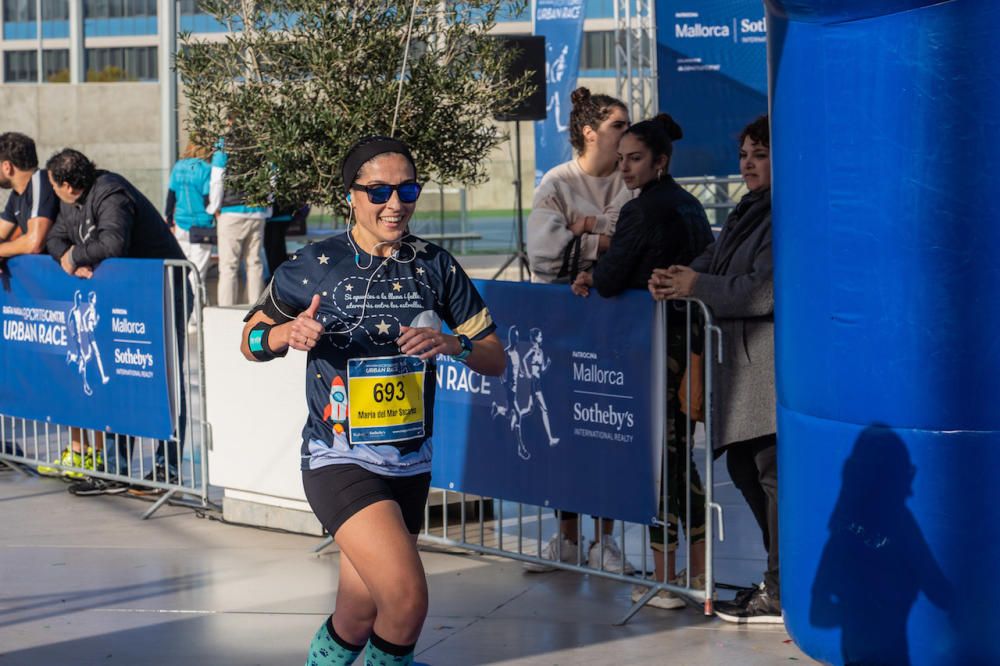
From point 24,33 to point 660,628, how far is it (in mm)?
73254

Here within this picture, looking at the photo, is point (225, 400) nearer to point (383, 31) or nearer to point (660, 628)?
point (383, 31)

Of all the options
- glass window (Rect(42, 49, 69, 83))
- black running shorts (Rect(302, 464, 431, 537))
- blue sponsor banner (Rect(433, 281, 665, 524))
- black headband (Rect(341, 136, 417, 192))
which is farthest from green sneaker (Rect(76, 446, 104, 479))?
glass window (Rect(42, 49, 69, 83))

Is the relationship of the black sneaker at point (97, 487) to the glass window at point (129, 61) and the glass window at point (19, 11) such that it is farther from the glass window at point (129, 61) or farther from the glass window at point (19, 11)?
the glass window at point (19, 11)

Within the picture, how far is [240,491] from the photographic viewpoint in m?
7.61

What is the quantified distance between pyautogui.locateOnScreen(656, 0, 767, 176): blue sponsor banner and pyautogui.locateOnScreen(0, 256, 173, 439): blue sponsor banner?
9.14 metres

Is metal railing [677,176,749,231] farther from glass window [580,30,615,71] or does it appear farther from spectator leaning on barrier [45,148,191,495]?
glass window [580,30,615,71]

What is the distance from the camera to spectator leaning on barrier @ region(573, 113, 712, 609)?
230 inches

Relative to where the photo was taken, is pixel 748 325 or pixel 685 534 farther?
pixel 685 534

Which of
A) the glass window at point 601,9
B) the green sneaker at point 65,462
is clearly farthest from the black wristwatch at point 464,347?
the glass window at point 601,9

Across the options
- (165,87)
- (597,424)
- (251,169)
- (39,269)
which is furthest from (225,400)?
(165,87)

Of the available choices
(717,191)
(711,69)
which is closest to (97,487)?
(711,69)

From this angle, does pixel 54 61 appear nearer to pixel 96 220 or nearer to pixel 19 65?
pixel 19 65

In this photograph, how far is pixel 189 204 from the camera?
14516mm

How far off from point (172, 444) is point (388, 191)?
4.41 metres
